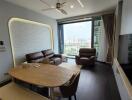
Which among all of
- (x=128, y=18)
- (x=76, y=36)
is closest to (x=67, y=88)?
(x=128, y=18)

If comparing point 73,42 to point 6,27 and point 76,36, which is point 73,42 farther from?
point 6,27

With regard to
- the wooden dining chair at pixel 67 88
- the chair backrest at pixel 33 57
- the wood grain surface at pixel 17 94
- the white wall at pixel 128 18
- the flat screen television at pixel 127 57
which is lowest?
the wood grain surface at pixel 17 94

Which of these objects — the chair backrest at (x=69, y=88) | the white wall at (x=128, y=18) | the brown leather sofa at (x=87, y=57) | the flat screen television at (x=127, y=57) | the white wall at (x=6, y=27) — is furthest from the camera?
the brown leather sofa at (x=87, y=57)

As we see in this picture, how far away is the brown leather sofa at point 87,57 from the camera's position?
4695mm

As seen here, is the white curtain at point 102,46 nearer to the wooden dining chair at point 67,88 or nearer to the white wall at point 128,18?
the white wall at point 128,18

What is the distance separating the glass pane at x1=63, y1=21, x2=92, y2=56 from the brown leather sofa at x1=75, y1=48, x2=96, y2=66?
36.2 inches

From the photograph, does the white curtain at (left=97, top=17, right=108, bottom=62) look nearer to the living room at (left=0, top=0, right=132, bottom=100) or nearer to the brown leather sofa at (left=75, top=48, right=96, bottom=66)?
the living room at (left=0, top=0, right=132, bottom=100)

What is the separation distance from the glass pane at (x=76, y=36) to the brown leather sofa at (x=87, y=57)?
3.02ft

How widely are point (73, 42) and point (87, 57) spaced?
2175 millimetres

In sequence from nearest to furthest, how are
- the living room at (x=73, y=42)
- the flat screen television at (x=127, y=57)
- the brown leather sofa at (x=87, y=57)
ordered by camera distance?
1. the flat screen television at (x=127, y=57)
2. the living room at (x=73, y=42)
3. the brown leather sofa at (x=87, y=57)

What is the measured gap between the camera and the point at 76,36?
6.78m

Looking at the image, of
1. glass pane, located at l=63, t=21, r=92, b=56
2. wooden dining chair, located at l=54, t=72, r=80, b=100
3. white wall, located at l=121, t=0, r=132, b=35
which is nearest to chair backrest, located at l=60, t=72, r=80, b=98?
wooden dining chair, located at l=54, t=72, r=80, b=100

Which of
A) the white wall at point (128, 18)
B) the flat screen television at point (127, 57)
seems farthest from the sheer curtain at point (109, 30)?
the flat screen television at point (127, 57)

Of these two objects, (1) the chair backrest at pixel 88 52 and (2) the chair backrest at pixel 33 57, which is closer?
(2) the chair backrest at pixel 33 57
